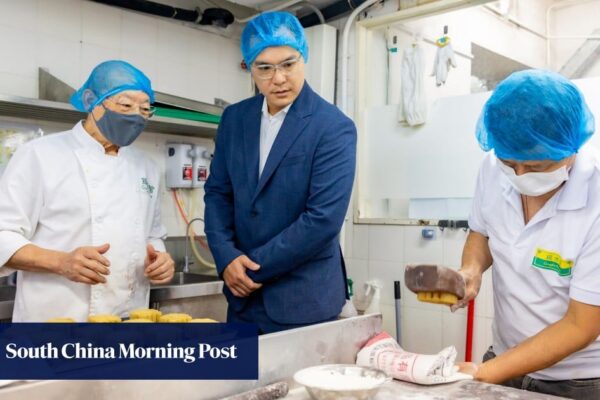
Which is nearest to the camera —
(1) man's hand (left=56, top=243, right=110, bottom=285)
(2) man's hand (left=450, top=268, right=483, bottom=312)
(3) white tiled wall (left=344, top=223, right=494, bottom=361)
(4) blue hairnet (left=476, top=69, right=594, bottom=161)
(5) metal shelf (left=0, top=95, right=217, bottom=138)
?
(4) blue hairnet (left=476, top=69, right=594, bottom=161)

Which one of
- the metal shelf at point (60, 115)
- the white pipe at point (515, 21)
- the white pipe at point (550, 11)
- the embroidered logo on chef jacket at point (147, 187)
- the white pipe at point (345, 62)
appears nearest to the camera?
the embroidered logo on chef jacket at point (147, 187)

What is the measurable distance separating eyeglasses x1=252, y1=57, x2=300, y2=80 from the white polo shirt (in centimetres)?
71

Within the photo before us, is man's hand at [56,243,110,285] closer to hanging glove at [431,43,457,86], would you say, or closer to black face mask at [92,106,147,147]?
black face mask at [92,106,147,147]

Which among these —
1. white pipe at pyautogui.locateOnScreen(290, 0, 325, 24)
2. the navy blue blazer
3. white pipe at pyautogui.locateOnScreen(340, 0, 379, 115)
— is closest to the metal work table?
the navy blue blazer

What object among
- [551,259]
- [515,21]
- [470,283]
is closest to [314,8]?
[515,21]

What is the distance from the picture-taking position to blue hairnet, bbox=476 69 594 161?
1213 mm

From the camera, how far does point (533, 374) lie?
4.50 ft

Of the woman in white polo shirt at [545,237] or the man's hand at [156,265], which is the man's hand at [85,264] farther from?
the woman in white polo shirt at [545,237]

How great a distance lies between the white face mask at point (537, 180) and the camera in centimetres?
128

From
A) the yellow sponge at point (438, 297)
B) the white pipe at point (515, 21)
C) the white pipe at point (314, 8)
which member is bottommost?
the yellow sponge at point (438, 297)

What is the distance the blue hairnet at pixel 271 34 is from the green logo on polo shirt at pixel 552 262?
0.95 meters

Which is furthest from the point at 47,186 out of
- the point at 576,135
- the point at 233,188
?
the point at 576,135

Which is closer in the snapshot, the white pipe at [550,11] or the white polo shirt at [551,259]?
the white polo shirt at [551,259]

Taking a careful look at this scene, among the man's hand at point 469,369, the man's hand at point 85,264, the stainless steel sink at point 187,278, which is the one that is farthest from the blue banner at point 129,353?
the stainless steel sink at point 187,278
